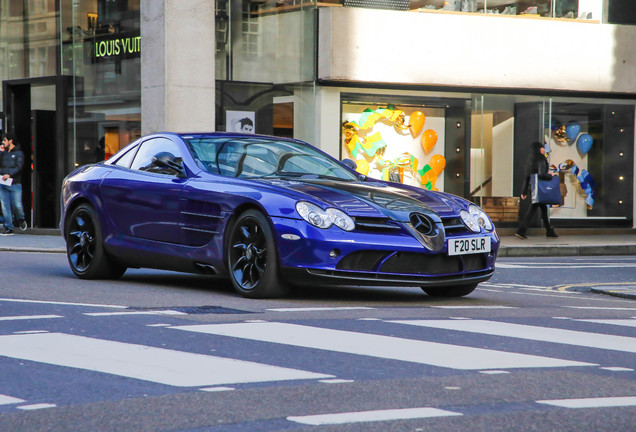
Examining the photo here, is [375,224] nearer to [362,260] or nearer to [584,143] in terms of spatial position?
[362,260]

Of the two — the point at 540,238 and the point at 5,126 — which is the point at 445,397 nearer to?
the point at 540,238

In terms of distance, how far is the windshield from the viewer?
32.1 ft

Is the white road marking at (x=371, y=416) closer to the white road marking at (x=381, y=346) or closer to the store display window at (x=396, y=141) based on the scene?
the white road marking at (x=381, y=346)

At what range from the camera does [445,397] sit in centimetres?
497

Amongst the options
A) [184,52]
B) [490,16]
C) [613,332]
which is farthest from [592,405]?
[490,16]

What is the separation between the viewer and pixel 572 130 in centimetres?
2320

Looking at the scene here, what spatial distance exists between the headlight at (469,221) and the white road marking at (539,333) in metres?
1.55


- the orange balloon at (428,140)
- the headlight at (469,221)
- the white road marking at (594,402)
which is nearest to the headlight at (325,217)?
the headlight at (469,221)

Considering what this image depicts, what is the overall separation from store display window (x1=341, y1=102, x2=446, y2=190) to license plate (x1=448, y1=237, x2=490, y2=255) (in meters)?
12.5

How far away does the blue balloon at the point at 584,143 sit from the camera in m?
23.3

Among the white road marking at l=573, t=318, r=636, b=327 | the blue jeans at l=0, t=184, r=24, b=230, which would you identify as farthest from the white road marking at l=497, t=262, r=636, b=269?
the blue jeans at l=0, t=184, r=24, b=230

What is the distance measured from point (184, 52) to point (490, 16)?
588 cm

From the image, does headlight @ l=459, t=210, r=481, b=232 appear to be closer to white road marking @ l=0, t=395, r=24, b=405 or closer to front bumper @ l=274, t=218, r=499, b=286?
front bumper @ l=274, t=218, r=499, b=286

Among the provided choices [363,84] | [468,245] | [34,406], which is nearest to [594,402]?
[34,406]
